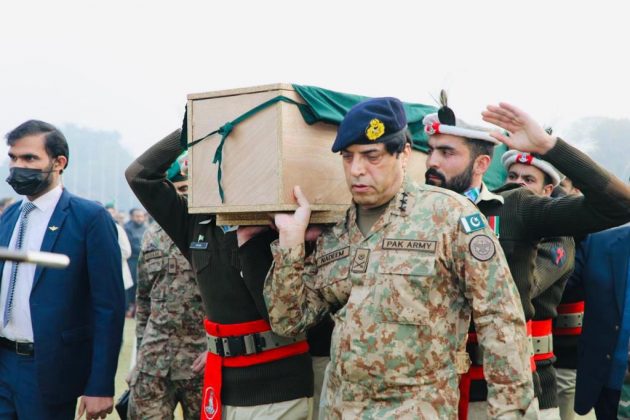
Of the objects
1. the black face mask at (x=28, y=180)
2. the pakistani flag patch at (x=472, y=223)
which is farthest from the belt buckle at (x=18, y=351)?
the pakistani flag patch at (x=472, y=223)

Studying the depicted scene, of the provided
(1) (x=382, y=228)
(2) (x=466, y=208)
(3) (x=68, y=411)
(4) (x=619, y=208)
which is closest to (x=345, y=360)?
(1) (x=382, y=228)

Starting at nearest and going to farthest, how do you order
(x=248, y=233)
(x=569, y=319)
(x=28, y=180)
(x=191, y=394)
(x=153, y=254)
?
1. (x=248, y=233)
2. (x=28, y=180)
3. (x=569, y=319)
4. (x=191, y=394)
5. (x=153, y=254)

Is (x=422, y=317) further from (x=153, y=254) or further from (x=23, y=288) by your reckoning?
(x=153, y=254)

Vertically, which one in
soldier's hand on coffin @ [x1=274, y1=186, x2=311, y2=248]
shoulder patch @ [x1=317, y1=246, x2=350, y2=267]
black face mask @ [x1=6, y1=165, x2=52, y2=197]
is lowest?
shoulder patch @ [x1=317, y1=246, x2=350, y2=267]

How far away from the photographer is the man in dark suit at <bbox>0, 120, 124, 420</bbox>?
16.0ft

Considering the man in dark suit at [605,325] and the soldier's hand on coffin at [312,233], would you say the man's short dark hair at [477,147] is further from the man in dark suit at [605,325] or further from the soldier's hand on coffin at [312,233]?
the man in dark suit at [605,325]

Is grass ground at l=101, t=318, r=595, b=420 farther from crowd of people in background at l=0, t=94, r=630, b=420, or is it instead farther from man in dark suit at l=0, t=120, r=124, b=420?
man in dark suit at l=0, t=120, r=124, b=420

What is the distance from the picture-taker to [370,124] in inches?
148

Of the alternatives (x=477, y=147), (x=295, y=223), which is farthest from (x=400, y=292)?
(x=477, y=147)

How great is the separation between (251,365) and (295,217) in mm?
957

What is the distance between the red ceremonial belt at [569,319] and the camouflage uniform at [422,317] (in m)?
2.33

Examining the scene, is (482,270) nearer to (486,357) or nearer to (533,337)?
(486,357)

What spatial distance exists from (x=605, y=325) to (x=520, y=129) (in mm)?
1799

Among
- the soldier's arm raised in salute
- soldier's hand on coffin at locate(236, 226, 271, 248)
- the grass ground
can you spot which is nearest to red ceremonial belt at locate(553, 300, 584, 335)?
the soldier's arm raised in salute
